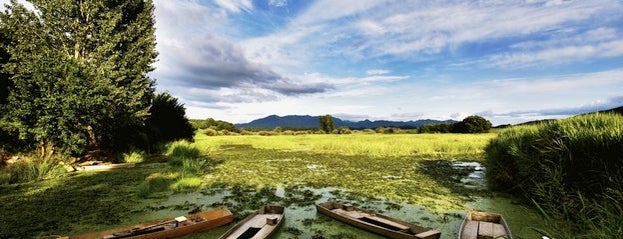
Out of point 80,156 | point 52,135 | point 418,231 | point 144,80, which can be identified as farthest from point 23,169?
point 418,231

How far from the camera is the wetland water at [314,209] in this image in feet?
21.8

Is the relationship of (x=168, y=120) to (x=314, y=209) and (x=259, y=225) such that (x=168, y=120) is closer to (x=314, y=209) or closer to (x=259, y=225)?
(x=314, y=209)

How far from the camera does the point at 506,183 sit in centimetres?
1044

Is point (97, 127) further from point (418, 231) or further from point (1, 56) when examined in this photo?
point (418, 231)

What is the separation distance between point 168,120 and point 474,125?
39920 mm

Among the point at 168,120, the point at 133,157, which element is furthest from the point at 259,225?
the point at 168,120

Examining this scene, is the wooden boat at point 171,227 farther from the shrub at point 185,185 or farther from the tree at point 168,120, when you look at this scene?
the tree at point 168,120

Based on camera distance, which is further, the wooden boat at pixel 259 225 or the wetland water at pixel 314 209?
the wetland water at pixel 314 209

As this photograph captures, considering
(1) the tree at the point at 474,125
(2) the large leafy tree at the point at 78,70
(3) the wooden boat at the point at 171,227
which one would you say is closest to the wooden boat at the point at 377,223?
(3) the wooden boat at the point at 171,227

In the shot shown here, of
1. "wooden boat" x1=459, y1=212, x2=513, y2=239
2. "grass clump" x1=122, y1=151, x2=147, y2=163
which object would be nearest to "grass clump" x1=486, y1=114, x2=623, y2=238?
"wooden boat" x1=459, y1=212, x2=513, y2=239

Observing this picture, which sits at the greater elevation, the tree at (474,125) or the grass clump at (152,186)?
the tree at (474,125)

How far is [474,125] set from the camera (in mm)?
49188

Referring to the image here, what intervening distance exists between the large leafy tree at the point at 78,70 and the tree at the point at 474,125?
41157mm

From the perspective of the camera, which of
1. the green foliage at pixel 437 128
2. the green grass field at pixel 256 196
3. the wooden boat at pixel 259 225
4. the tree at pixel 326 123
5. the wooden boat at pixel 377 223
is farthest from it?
the tree at pixel 326 123
